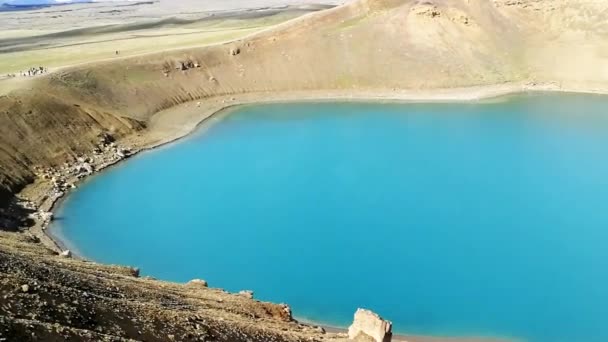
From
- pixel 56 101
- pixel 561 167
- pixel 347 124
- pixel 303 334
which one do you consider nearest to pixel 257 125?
pixel 347 124

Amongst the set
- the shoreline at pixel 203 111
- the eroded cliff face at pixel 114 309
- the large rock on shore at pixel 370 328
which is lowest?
the eroded cliff face at pixel 114 309

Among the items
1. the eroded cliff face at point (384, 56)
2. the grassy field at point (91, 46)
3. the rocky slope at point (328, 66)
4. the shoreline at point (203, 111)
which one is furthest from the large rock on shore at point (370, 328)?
the eroded cliff face at point (384, 56)

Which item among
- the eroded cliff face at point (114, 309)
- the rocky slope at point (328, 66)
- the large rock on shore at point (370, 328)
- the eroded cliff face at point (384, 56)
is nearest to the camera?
the eroded cliff face at point (114, 309)

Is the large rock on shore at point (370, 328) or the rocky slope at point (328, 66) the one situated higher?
the rocky slope at point (328, 66)

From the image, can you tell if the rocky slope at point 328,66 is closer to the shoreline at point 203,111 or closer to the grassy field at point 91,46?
the shoreline at point 203,111

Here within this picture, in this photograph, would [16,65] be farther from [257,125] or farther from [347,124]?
[347,124]

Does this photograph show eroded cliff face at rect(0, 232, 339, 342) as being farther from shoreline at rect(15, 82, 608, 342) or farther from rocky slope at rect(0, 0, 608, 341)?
shoreline at rect(15, 82, 608, 342)

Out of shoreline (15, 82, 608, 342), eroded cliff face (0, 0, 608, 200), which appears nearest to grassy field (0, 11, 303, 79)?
eroded cliff face (0, 0, 608, 200)

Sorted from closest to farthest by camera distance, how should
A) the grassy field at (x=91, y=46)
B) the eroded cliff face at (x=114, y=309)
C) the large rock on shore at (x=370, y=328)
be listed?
the eroded cliff face at (x=114, y=309) < the large rock on shore at (x=370, y=328) < the grassy field at (x=91, y=46)
